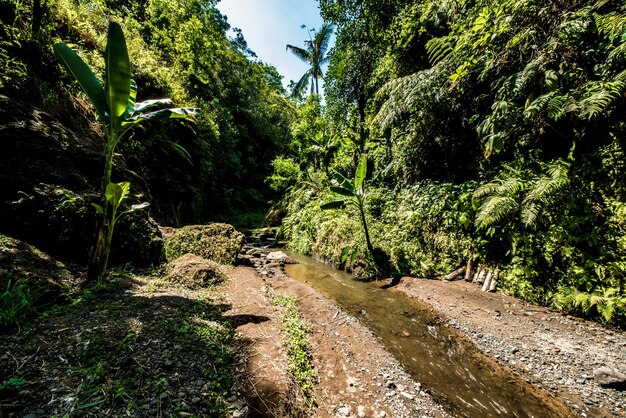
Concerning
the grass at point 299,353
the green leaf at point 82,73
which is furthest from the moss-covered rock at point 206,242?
the green leaf at point 82,73

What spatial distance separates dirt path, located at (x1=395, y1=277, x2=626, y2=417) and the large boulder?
588 cm

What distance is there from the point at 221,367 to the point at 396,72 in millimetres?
10582

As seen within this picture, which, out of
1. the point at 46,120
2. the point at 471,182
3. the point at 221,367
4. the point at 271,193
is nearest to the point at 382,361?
the point at 221,367

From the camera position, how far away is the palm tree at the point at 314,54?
A: 20422 millimetres

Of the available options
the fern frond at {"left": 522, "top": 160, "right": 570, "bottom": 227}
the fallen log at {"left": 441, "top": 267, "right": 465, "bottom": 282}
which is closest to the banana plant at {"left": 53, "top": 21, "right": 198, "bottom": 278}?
the fern frond at {"left": 522, "top": 160, "right": 570, "bottom": 227}

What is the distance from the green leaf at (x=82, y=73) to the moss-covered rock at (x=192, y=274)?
9.19 ft

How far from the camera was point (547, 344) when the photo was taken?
3273 mm

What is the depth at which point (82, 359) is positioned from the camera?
1991 mm

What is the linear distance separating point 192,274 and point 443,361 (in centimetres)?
434

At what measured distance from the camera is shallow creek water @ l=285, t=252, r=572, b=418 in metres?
2.53

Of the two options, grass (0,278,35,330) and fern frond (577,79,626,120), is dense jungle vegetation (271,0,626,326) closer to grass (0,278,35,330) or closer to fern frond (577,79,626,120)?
fern frond (577,79,626,120)

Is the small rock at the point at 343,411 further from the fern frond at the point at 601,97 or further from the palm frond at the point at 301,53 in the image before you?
the palm frond at the point at 301,53

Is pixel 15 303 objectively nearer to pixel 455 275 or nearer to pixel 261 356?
pixel 261 356

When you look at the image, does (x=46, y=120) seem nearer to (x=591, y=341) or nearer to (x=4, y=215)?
(x=4, y=215)
